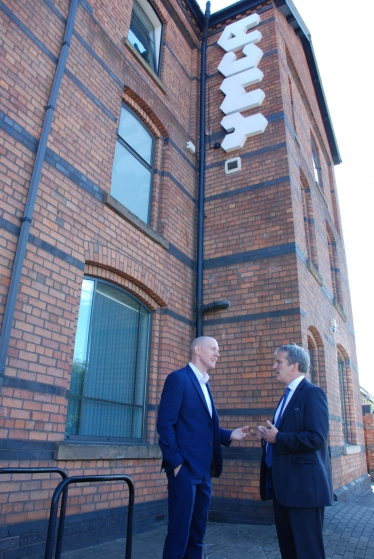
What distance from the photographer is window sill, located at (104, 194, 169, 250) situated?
593 cm

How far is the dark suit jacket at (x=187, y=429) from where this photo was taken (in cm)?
308

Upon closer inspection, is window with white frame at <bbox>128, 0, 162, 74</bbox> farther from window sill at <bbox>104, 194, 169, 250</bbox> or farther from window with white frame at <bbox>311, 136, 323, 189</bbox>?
window with white frame at <bbox>311, 136, 323, 189</bbox>

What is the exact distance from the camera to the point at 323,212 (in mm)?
11438

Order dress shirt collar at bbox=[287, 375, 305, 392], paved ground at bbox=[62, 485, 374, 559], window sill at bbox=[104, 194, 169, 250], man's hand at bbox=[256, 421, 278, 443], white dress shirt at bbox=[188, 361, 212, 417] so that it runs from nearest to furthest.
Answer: man's hand at bbox=[256, 421, 278, 443]
dress shirt collar at bbox=[287, 375, 305, 392]
white dress shirt at bbox=[188, 361, 212, 417]
paved ground at bbox=[62, 485, 374, 559]
window sill at bbox=[104, 194, 169, 250]

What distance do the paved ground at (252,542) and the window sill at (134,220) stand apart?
3.98 m

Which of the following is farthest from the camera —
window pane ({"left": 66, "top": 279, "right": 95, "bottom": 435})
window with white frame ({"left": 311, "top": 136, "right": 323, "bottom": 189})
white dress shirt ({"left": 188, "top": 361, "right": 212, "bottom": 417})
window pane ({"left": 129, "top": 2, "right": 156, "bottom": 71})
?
window with white frame ({"left": 311, "top": 136, "right": 323, "bottom": 189})

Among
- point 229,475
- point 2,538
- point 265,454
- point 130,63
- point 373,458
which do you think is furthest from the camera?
point 373,458

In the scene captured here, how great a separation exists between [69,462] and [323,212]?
30.0ft

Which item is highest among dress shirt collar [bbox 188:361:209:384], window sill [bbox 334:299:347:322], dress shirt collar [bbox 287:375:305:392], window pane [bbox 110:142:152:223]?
window pane [bbox 110:142:152:223]

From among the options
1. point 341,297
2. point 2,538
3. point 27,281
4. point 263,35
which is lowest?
point 2,538

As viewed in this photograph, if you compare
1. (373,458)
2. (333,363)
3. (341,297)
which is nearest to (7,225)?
(333,363)

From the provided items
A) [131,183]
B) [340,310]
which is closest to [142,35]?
[131,183]

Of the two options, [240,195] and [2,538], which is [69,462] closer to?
[2,538]

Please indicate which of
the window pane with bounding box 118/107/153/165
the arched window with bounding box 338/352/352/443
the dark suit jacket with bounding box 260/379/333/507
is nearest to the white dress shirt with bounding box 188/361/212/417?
the dark suit jacket with bounding box 260/379/333/507
